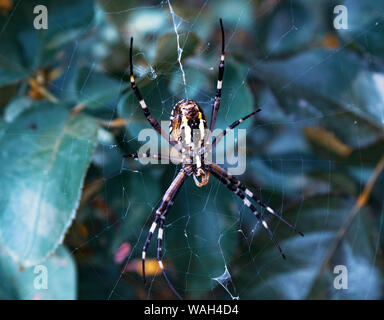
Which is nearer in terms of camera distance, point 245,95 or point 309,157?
point 245,95

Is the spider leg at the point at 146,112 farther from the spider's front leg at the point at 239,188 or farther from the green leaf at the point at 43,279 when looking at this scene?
the green leaf at the point at 43,279

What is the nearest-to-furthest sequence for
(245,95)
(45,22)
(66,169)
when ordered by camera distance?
(66,169) < (45,22) < (245,95)

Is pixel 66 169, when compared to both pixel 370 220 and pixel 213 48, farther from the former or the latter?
pixel 370 220

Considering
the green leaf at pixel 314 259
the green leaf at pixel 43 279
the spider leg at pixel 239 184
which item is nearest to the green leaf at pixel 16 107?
the green leaf at pixel 43 279

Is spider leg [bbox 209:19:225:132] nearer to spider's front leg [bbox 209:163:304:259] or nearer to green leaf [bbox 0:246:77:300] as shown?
spider's front leg [bbox 209:163:304:259]

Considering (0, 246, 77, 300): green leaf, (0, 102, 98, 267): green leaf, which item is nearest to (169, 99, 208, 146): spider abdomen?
(0, 102, 98, 267): green leaf
